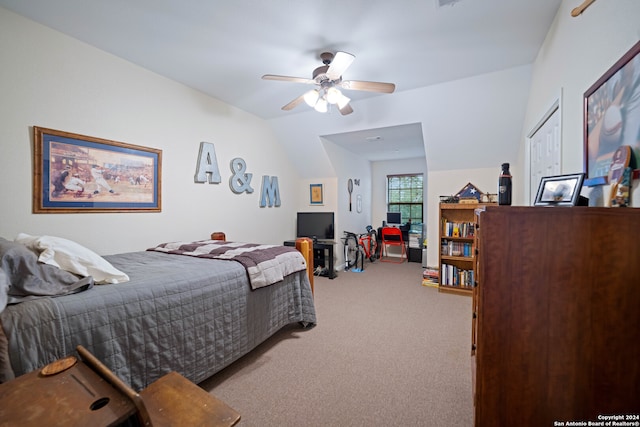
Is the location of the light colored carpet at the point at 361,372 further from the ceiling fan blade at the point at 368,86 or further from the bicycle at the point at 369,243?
the bicycle at the point at 369,243

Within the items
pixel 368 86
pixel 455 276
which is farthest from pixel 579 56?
pixel 455 276

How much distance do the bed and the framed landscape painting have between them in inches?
25.4

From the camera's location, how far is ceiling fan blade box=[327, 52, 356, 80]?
204cm

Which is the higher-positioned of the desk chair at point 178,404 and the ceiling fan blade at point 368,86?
the ceiling fan blade at point 368,86

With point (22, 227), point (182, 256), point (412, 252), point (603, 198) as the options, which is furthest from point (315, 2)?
point (412, 252)

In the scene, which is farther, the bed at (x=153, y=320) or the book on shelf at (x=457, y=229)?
the book on shelf at (x=457, y=229)

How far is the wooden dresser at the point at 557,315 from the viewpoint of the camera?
89 centimetres

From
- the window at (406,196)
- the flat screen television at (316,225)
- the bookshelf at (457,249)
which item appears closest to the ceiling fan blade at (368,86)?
the bookshelf at (457,249)

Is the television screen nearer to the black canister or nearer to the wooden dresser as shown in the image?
the black canister

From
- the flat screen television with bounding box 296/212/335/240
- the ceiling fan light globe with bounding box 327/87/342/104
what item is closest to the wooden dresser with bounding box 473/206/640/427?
the ceiling fan light globe with bounding box 327/87/342/104

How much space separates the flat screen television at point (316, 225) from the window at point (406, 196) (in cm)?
261

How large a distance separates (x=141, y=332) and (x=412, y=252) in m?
5.38

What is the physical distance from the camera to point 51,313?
1.07 meters

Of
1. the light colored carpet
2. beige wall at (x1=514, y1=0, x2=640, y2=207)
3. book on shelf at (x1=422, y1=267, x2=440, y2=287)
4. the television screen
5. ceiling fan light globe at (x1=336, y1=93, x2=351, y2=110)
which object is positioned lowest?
the light colored carpet
